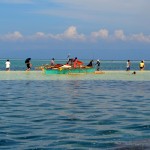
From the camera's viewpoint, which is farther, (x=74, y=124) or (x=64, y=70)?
(x=64, y=70)

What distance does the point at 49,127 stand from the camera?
1318 centimetres

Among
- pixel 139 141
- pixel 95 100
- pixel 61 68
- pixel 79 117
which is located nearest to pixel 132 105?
pixel 95 100

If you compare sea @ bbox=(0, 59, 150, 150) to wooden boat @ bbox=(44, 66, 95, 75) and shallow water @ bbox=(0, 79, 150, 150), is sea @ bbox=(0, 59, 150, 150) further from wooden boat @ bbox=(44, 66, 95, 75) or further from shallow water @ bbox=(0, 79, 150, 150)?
wooden boat @ bbox=(44, 66, 95, 75)

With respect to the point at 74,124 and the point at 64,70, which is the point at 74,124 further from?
the point at 64,70

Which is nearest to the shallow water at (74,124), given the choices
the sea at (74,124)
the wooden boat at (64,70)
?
the sea at (74,124)

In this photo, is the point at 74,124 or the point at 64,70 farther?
the point at 64,70

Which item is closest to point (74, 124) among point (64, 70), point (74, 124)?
point (74, 124)

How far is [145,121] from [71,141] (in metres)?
4.20

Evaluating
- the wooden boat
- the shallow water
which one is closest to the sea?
the shallow water

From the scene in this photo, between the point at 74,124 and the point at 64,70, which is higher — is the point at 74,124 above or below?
below

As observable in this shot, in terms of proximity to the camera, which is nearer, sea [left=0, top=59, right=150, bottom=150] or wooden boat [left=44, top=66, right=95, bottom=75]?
sea [left=0, top=59, right=150, bottom=150]

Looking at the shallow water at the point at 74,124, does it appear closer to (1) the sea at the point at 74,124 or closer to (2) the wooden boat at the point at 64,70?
(1) the sea at the point at 74,124

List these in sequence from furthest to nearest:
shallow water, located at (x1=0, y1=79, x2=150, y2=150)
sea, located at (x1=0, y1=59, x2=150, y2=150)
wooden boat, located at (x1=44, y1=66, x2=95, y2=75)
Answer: wooden boat, located at (x1=44, y1=66, x2=95, y2=75) → shallow water, located at (x1=0, y1=79, x2=150, y2=150) → sea, located at (x1=0, y1=59, x2=150, y2=150)

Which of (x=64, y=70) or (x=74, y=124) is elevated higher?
(x=64, y=70)
